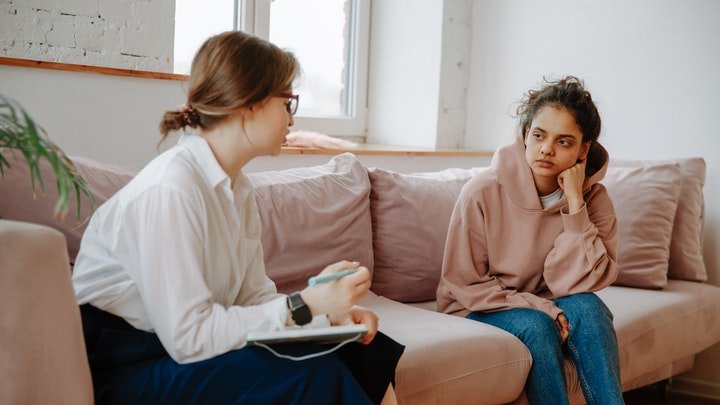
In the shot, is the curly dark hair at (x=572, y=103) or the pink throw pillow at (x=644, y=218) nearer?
the curly dark hair at (x=572, y=103)

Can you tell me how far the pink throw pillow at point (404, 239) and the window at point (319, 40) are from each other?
2.77 feet

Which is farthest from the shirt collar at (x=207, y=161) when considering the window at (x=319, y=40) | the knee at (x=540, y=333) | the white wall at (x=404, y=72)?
the white wall at (x=404, y=72)

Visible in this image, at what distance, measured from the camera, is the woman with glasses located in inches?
49.6

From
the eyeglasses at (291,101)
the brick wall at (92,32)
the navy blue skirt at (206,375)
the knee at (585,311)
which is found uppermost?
the brick wall at (92,32)

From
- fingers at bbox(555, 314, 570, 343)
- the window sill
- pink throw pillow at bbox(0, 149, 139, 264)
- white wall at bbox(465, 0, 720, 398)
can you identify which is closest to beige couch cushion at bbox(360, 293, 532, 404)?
fingers at bbox(555, 314, 570, 343)

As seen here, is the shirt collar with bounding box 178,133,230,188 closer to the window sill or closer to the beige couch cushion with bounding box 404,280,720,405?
the beige couch cushion with bounding box 404,280,720,405

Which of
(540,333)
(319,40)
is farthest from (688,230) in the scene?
(319,40)

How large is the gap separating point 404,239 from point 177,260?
4.00 ft

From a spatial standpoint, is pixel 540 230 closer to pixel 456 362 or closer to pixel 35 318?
Answer: pixel 456 362

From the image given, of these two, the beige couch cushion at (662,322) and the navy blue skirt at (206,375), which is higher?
the navy blue skirt at (206,375)

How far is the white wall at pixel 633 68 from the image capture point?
3.01 metres

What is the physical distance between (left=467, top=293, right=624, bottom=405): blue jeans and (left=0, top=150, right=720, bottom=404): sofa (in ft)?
0.13

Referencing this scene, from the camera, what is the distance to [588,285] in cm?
207

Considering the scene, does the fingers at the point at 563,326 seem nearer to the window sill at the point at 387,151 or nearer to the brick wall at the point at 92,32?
the window sill at the point at 387,151
